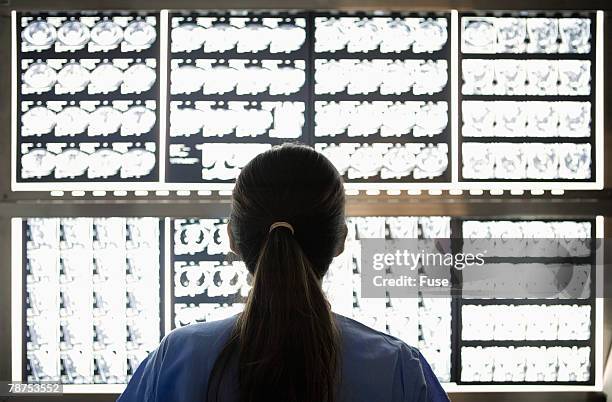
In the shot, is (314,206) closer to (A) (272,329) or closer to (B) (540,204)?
(A) (272,329)

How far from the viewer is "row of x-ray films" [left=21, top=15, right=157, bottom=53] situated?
2.35m

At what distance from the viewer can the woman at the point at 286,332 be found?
3.38 feet

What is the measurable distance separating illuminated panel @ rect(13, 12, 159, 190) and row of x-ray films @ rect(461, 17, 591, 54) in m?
1.20

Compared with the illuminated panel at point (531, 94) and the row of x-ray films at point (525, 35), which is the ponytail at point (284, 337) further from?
the row of x-ray films at point (525, 35)

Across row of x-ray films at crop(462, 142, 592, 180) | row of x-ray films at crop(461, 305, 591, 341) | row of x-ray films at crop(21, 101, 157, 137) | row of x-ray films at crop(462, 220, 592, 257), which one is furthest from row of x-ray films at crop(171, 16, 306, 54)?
row of x-ray films at crop(461, 305, 591, 341)

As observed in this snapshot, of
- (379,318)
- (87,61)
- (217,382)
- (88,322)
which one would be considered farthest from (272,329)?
(87,61)

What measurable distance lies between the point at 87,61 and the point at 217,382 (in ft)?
5.50

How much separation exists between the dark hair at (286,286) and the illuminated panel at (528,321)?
1.38 m

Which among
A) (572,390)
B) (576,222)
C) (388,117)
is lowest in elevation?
(572,390)

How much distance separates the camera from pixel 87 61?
92.6 inches

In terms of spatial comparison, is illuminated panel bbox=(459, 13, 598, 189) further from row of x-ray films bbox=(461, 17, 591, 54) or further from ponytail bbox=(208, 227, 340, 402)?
ponytail bbox=(208, 227, 340, 402)

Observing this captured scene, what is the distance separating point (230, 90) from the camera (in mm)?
2338

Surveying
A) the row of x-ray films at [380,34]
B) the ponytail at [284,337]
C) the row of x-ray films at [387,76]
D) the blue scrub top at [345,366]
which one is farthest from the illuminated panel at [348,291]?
the ponytail at [284,337]

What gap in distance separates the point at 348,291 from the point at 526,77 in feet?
3.44
